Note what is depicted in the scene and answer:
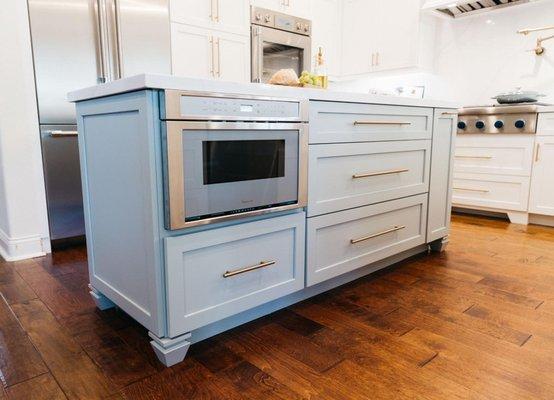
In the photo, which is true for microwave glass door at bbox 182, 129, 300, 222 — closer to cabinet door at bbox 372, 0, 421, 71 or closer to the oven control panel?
the oven control panel

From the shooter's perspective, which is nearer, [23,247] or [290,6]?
[23,247]

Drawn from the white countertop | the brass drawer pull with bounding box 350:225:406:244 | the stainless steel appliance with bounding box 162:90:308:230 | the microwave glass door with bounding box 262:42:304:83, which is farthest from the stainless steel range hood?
the stainless steel appliance with bounding box 162:90:308:230

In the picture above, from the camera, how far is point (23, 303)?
1.71m

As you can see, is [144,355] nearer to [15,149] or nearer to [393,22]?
[15,149]

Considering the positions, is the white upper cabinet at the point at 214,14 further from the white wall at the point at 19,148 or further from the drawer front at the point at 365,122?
the drawer front at the point at 365,122

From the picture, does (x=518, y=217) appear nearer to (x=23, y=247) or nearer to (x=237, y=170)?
(x=237, y=170)

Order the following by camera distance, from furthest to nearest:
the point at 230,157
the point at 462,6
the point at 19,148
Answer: the point at 462,6
the point at 19,148
the point at 230,157

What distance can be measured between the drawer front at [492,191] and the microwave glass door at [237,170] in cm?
247

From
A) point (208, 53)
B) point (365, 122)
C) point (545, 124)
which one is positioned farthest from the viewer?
point (208, 53)

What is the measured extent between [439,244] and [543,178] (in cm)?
125

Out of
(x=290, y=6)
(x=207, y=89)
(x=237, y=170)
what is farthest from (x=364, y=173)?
(x=290, y=6)

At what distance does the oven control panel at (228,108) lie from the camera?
3.71ft

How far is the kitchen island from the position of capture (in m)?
1.17

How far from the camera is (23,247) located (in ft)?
7.64
